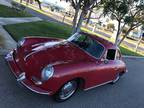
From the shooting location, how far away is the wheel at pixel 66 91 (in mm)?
4505

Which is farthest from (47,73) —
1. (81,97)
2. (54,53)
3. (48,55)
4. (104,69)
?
(104,69)

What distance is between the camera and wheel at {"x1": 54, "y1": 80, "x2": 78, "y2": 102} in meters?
4.50

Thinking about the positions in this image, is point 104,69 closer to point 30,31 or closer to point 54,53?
point 54,53

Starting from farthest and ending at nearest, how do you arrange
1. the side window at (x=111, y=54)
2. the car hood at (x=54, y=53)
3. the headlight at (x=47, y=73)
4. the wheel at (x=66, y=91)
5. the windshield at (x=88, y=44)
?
the side window at (x=111, y=54)
the windshield at (x=88, y=44)
the car hood at (x=54, y=53)
the wheel at (x=66, y=91)
the headlight at (x=47, y=73)

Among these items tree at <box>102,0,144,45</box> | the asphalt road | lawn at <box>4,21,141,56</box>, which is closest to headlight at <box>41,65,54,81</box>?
the asphalt road

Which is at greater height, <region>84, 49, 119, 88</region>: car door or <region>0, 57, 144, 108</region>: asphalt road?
<region>84, 49, 119, 88</region>: car door

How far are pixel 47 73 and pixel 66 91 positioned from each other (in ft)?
2.47

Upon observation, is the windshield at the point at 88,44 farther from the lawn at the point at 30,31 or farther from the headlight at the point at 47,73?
the lawn at the point at 30,31

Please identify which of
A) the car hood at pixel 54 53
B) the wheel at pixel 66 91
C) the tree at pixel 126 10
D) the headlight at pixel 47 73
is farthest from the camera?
the tree at pixel 126 10

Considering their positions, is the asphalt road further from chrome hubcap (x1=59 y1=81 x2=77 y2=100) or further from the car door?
the car door

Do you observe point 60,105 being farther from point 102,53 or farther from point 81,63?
point 102,53

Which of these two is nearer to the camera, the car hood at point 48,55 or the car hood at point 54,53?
the car hood at point 48,55

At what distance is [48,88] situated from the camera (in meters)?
4.17

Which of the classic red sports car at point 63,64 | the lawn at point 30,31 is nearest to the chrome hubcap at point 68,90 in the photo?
the classic red sports car at point 63,64
